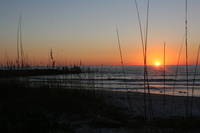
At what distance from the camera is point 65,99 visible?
5680 millimetres

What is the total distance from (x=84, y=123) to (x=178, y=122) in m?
1.77

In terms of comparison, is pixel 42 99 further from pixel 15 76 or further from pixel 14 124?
pixel 15 76

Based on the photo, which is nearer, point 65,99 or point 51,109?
point 51,109

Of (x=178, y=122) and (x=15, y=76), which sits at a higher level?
(x=15, y=76)

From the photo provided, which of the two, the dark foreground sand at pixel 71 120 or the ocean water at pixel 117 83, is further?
the ocean water at pixel 117 83

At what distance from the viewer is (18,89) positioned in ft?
23.2

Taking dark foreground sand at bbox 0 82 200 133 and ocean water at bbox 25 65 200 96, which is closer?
dark foreground sand at bbox 0 82 200 133

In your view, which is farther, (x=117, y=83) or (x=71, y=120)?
(x=117, y=83)

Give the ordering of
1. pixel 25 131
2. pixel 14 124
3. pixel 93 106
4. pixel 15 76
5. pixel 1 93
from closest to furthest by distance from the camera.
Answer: pixel 25 131 → pixel 14 124 → pixel 93 106 → pixel 1 93 → pixel 15 76

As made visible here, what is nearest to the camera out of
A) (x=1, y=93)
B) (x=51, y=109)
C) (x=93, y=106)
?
(x=51, y=109)

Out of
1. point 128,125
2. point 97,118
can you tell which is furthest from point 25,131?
point 128,125

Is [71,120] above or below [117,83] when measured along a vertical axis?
above

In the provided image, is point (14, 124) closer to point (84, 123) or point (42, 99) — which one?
point (84, 123)

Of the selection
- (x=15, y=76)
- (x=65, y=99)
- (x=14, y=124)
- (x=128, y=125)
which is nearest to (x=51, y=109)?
(x=65, y=99)
